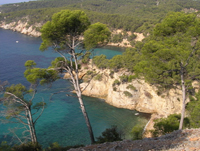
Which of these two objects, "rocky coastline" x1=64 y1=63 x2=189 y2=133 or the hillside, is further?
"rocky coastline" x1=64 y1=63 x2=189 y2=133

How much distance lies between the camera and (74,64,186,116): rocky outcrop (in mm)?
18034

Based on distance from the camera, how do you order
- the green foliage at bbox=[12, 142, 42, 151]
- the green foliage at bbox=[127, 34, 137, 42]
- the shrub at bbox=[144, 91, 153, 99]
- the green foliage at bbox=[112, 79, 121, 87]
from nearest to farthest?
the green foliage at bbox=[12, 142, 42, 151], the shrub at bbox=[144, 91, 153, 99], the green foliage at bbox=[112, 79, 121, 87], the green foliage at bbox=[127, 34, 137, 42]

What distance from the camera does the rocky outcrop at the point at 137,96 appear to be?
59.2 feet

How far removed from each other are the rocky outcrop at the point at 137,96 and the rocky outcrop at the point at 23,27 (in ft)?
155

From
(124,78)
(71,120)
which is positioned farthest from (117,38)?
(71,120)

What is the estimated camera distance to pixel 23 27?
73062mm

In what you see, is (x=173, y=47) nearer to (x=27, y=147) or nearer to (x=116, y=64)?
(x=27, y=147)

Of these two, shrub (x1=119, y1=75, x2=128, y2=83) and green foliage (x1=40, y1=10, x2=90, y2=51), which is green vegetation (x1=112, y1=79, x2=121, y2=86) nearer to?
shrub (x1=119, y1=75, x2=128, y2=83)

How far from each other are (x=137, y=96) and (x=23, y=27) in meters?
65.9

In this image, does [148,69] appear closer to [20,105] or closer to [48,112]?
[20,105]

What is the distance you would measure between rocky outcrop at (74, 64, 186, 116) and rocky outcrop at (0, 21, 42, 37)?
155 feet

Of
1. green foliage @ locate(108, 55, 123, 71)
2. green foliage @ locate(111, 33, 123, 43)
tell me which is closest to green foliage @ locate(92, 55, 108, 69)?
green foliage @ locate(108, 55, 123, 71)

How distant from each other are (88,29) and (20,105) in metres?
5.35

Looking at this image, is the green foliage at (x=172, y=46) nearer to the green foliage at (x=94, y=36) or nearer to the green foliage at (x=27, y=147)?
the green foliage at (x=94, y=36)
